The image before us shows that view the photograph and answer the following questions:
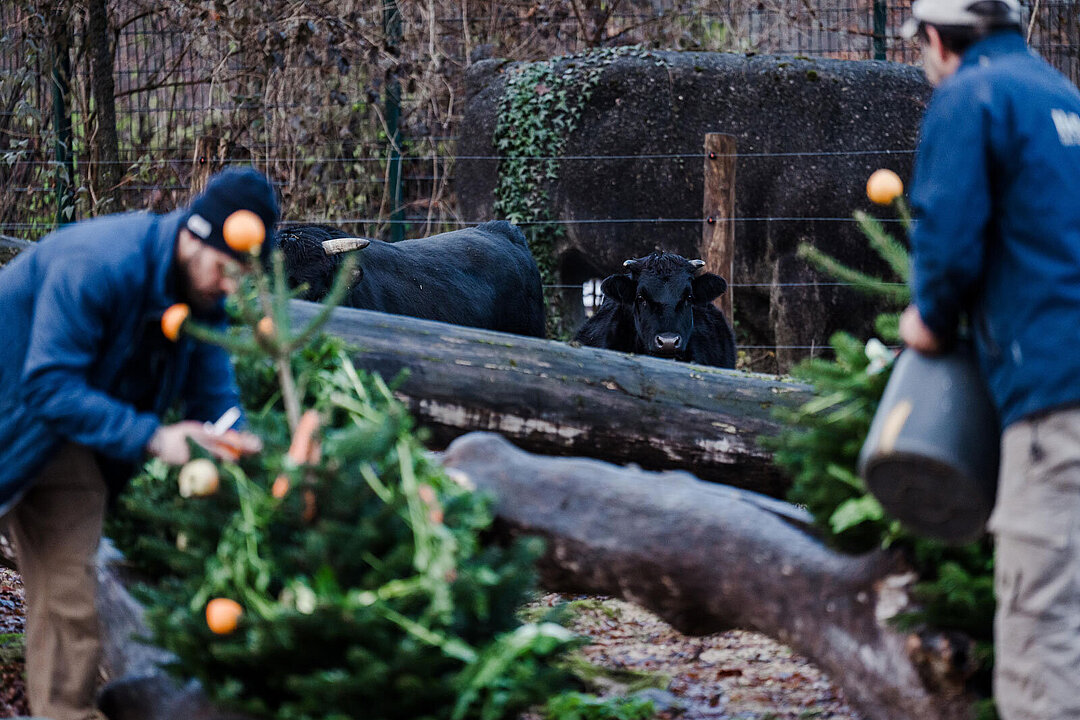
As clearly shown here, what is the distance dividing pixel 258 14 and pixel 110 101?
1.64m

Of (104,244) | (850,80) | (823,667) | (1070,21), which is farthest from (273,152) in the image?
(823,667)

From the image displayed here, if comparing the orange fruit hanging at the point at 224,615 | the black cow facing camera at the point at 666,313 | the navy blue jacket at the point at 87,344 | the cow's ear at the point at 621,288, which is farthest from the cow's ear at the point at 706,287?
the orange fruit hanging at the point at 224,615

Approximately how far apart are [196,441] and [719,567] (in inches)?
56.5

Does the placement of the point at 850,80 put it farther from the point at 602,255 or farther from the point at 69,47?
the point at 69,47

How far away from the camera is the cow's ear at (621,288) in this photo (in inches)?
308

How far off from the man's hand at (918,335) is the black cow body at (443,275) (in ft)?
14.6

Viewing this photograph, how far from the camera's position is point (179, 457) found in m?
2.89

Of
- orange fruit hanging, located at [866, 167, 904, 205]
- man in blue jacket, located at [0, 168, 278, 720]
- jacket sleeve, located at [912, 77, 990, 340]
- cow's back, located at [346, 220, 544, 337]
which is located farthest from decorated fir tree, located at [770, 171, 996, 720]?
cow's back, located at [346, 220, 544, 337]

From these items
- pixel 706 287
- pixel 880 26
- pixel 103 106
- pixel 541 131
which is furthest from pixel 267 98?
pixel 880 26

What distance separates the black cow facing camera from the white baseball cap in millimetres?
4543

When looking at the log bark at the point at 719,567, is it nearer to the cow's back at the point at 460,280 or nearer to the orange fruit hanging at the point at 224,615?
the orange fruit hanging at the point at 224,615

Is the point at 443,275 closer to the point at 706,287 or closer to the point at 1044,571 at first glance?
the point at 706,287

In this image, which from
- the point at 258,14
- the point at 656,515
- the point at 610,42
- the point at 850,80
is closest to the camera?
the point at 656,515

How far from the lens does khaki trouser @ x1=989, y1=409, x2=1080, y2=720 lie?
8.46ft
